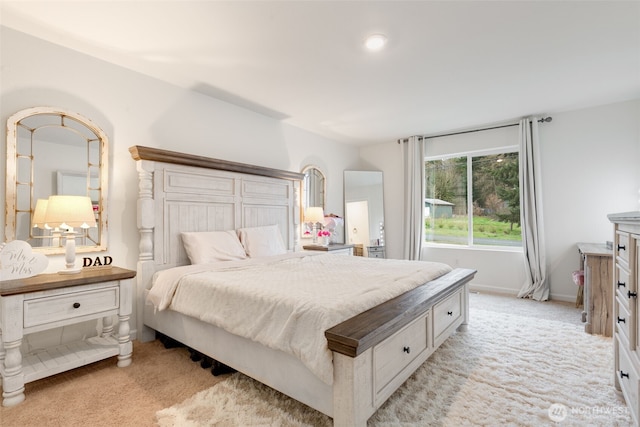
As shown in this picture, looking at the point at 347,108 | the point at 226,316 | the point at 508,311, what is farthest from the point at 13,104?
the point at 508,311

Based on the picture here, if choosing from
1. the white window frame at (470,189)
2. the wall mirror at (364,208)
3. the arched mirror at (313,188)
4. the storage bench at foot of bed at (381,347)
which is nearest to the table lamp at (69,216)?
the storage bench at foot of bed at (381,347)

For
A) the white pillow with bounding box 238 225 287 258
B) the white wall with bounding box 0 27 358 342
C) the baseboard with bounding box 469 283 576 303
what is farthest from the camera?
the baseboard with bounding box 469 283 576 303

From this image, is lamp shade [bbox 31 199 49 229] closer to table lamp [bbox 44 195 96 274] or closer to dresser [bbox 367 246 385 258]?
table lamp [bbox 44 195 96 274]

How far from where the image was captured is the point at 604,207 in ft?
12.3

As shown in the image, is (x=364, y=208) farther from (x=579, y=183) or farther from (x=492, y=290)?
(x=579, y=183)

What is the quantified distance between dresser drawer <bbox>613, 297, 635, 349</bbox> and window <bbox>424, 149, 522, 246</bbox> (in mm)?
2886

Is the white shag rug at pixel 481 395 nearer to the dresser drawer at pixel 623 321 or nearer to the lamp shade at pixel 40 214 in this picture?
the dresser drawer at pixel 623 321

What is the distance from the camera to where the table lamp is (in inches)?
80.5

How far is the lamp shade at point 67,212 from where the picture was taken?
204 cm

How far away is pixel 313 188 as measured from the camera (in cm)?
482

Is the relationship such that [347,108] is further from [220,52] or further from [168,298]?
[168,298]

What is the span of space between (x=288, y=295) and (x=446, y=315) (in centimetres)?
139

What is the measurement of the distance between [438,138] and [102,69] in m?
4.47

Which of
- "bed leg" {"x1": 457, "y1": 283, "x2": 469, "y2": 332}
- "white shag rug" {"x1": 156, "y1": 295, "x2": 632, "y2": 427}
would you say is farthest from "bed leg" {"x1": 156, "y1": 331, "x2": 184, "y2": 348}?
"bed leg" {"x1": 457, "y1": 283, "x2": 469, "y2": 332}
